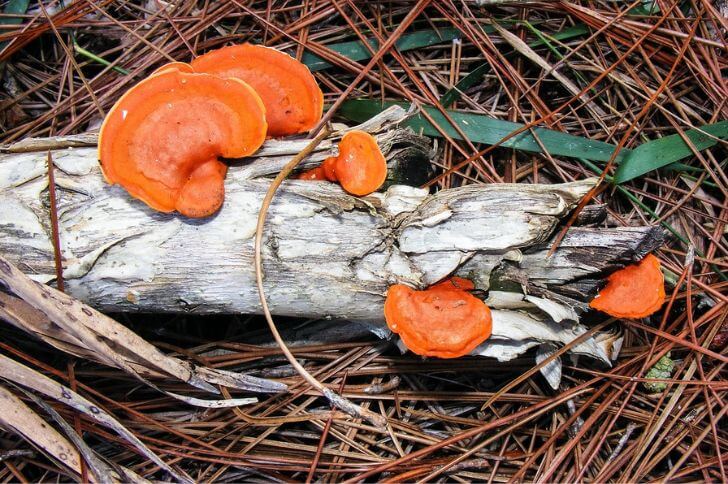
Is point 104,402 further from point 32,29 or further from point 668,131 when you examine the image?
point 668,131

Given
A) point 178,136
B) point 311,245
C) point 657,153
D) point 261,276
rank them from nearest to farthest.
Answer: point 178,136 → point 261,276 → point 311,245 → point 657,153

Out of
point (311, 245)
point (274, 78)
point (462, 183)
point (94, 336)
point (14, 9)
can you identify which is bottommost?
point (94, 336)

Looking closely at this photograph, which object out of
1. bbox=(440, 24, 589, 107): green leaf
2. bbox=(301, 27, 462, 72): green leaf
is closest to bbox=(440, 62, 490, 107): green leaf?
bbox=(440, 24, 589, 107): green leaf

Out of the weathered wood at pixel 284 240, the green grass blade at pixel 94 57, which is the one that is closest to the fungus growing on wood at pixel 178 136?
the weathered wood at pixel 284 240

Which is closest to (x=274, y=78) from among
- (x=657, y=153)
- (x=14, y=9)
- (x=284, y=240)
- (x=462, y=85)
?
(x=284, y=240)

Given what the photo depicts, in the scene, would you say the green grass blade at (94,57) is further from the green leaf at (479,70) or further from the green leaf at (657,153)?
the green leaf at (657,153)

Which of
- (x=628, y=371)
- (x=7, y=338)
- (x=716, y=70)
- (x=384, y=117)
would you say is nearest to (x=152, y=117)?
(x=384, y=117)

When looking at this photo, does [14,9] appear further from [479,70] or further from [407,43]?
[479,70]
